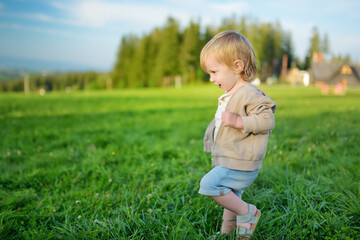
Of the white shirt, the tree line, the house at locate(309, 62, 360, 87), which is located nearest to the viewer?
the white shirt

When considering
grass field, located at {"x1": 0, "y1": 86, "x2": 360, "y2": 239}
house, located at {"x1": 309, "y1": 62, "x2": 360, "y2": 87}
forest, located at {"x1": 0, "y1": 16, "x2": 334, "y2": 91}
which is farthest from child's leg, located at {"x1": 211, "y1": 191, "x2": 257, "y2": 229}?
forest, located at {"x1": 0, "y1": 16, "x2": 334, "y2": 91}

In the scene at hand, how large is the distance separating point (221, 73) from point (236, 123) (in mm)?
387

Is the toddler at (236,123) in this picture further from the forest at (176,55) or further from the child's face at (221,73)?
the forest at (176,55)

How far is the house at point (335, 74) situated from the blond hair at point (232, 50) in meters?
30.6

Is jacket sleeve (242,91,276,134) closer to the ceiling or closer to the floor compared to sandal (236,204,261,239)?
closer to the ceiling

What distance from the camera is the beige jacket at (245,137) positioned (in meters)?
1.76

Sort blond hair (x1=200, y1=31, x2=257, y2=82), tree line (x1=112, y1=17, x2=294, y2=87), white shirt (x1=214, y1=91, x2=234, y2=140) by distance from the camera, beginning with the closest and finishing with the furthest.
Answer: blond hair (x1=200, y1=31, x2=257, y2=82), white shirt (x1=214, y1=91, x2=234, y2=140), tree line (x1=112, y1=17, x2=294, y2=87)

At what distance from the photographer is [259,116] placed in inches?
67.2

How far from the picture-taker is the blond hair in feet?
5.89

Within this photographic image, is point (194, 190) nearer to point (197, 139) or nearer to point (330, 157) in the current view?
point (330, 157)

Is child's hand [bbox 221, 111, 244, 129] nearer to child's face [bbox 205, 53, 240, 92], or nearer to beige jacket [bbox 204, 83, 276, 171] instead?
beige jacket [bbox 204, 83, 276, 171]

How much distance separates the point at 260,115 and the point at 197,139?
12.4 feet

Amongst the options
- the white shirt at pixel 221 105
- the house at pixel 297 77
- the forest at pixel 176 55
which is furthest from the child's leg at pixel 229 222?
the house at pixel 297 77

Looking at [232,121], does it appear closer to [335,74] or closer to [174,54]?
[335,74]
